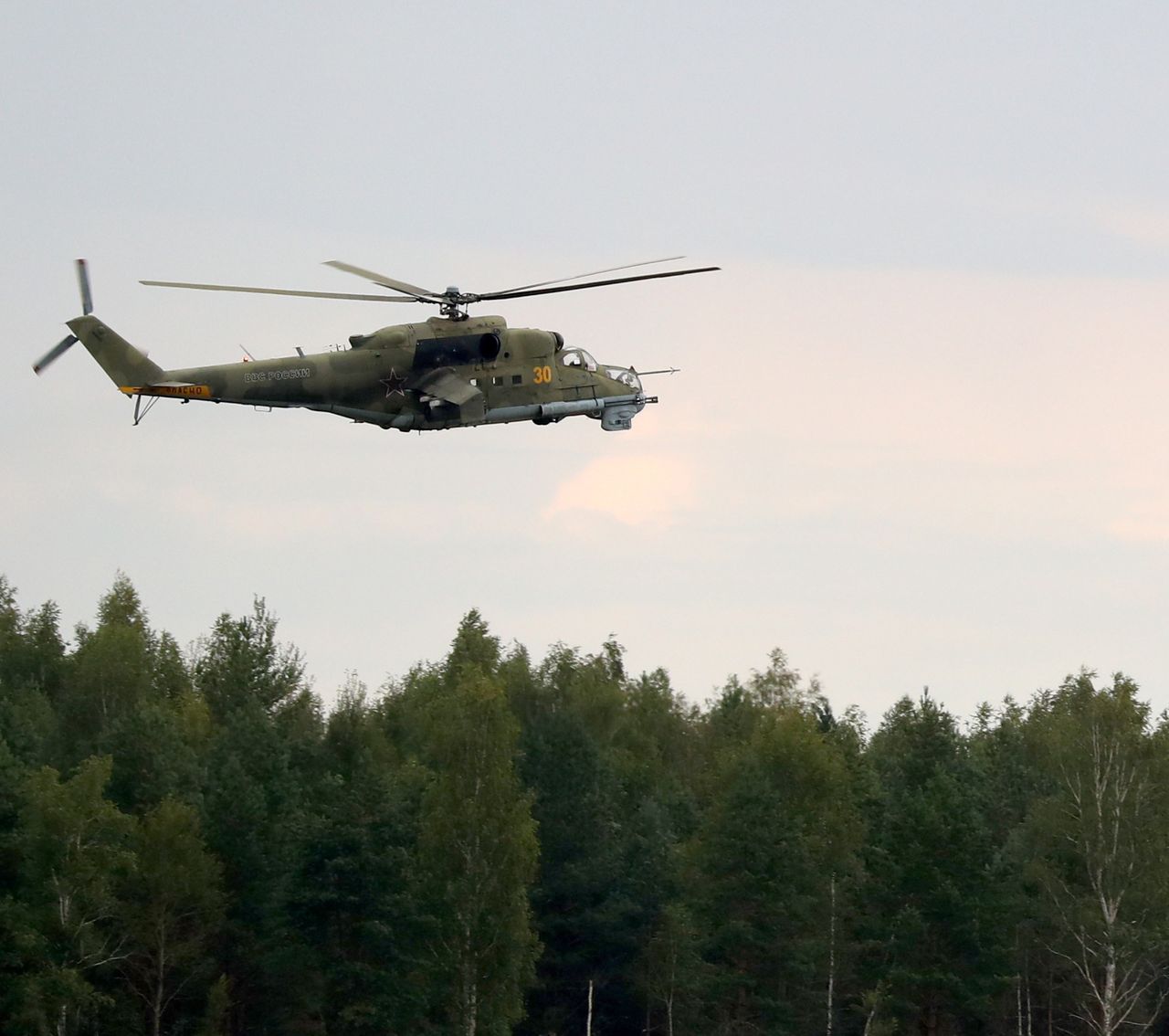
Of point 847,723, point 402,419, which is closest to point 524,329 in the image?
point 402,419

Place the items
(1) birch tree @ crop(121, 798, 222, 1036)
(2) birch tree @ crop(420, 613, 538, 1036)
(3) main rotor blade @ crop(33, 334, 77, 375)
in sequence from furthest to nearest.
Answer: (1) birch tree @ crop(121, 798, 222, 1036) < (2) birch tree @ crop(420, 613, 538, 1036) < (3) main rotor blade @ crop(33, 334, 77, 375)

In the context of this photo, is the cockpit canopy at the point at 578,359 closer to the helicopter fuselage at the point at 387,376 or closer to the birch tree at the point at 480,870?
the helicopter fuselage at the point at 387,376

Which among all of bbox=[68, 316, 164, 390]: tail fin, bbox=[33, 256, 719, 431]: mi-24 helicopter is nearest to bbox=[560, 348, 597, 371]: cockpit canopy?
bbox=[33, 256, 719, 431]: mi-24 helicopter

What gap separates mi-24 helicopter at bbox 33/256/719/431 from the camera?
48.9 m

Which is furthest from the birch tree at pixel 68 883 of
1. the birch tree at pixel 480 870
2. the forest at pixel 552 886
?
the birch tree at pixel 480 870

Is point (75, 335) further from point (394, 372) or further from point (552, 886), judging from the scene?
point (552, 886)

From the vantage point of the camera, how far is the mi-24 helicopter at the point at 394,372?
161 ft

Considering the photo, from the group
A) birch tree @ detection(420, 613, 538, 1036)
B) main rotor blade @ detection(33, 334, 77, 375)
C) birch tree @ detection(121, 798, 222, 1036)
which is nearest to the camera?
main rotor blade @ detection(33, 334, 77, 375)

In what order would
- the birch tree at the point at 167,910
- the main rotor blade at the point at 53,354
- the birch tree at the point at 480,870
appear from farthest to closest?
the birch tree at the point at 167,910 < the birch tree at the point at 480,870 < the main rotor blade at the point at 53,354

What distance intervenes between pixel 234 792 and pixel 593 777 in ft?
44.6

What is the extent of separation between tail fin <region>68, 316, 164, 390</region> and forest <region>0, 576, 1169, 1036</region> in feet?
66.3

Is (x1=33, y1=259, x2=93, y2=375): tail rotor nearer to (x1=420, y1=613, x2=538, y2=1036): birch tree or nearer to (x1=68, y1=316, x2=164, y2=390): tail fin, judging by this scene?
(x1=68, y1=316, x2=164, y2=390): tail fin

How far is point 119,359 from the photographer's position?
49.7m

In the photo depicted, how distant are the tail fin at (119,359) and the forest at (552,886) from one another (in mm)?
20221
